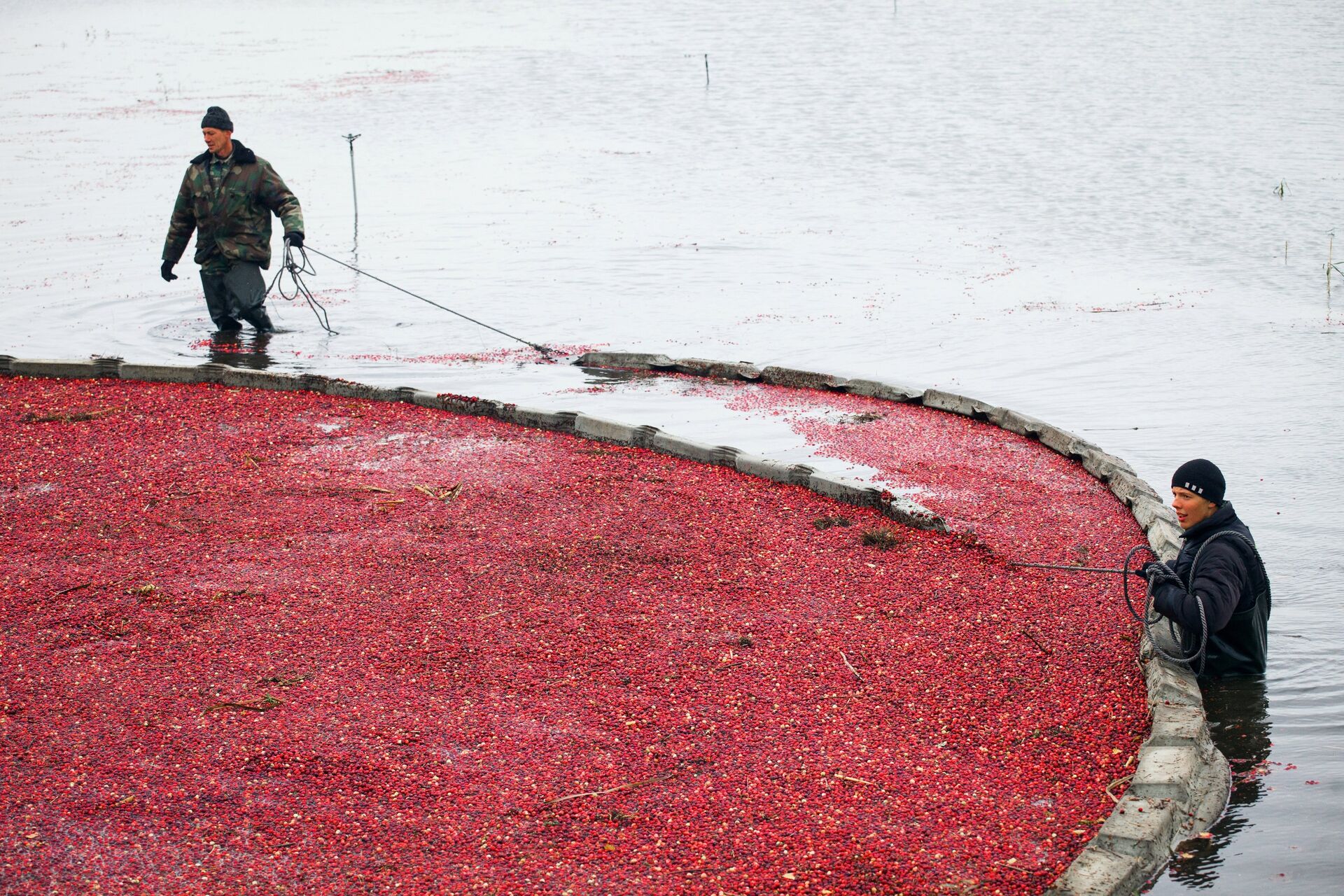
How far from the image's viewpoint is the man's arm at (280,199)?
11.7 meters

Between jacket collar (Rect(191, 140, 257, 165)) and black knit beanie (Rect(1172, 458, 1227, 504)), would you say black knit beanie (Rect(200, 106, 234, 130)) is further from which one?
black knit beanie (Rect(1172, 458, 1227, 504))

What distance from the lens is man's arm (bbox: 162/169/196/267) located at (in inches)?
463

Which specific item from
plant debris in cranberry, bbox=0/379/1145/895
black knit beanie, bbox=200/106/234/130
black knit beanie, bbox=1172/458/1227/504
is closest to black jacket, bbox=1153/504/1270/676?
black knit beanie, bbox=1172/458/1227/504

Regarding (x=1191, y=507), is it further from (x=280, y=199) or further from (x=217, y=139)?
(x=217, y=139)

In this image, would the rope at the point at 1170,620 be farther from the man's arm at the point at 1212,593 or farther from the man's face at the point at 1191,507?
the man's face at the point at 1191,507

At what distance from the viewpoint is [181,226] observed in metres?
11.8

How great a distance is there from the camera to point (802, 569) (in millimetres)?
6879

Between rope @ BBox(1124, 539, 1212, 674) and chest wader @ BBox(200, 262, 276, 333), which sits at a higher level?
chest wader @ BBox(200, 262, 276, 333)

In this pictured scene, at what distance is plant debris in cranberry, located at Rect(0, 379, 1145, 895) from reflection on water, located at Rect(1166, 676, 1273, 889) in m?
0.37

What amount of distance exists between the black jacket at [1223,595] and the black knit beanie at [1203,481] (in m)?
0.11

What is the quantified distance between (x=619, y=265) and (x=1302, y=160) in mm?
13316

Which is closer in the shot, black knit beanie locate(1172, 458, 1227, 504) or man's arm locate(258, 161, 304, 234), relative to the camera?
black knit beanie locate(1172, 458, 1227, 504)

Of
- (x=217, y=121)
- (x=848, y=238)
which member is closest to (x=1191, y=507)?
(x=217, y=121)

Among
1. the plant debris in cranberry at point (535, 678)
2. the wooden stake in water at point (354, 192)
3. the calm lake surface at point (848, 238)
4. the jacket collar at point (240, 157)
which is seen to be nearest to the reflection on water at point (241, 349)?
the calm lake surface at point (848, 238)
